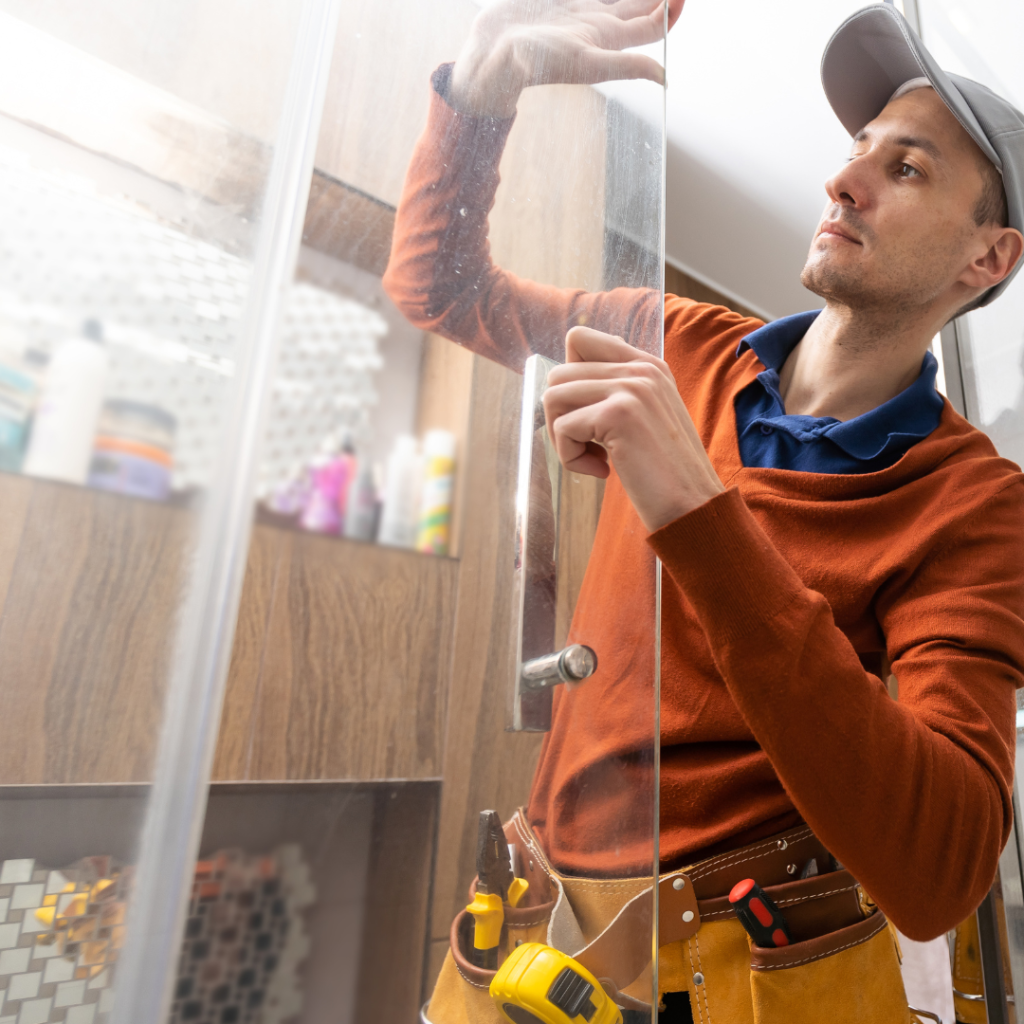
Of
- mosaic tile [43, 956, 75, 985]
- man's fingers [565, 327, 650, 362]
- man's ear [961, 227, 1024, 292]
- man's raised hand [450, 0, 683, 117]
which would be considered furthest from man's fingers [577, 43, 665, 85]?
man's ear [961, 227, 1024, 292]

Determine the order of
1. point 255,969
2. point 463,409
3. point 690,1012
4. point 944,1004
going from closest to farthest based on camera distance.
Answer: point 255,969 → point 463,409 → point 690,1012 → point 944,1004

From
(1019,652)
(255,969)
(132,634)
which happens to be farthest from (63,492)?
(1019,652)

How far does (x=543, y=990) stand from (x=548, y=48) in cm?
48

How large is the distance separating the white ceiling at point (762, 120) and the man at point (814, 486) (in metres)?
0.37

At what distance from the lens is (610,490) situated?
47 cm

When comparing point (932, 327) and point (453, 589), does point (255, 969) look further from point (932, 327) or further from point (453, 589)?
point (932, 327)

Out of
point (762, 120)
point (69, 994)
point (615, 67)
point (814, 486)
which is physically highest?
point (762, 120)

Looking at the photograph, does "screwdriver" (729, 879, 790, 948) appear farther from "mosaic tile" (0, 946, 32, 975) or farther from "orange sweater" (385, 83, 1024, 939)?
"mosaic tile" (0, 946, 32, 975)

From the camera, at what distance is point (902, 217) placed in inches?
37.8

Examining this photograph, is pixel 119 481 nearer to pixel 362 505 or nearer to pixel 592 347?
pixel 362 505

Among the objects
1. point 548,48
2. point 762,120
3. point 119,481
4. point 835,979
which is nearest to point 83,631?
point 119,481

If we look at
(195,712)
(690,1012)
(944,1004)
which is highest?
(195,712)

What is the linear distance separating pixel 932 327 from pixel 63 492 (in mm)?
1078

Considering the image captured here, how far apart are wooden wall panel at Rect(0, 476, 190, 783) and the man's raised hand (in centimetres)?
28
